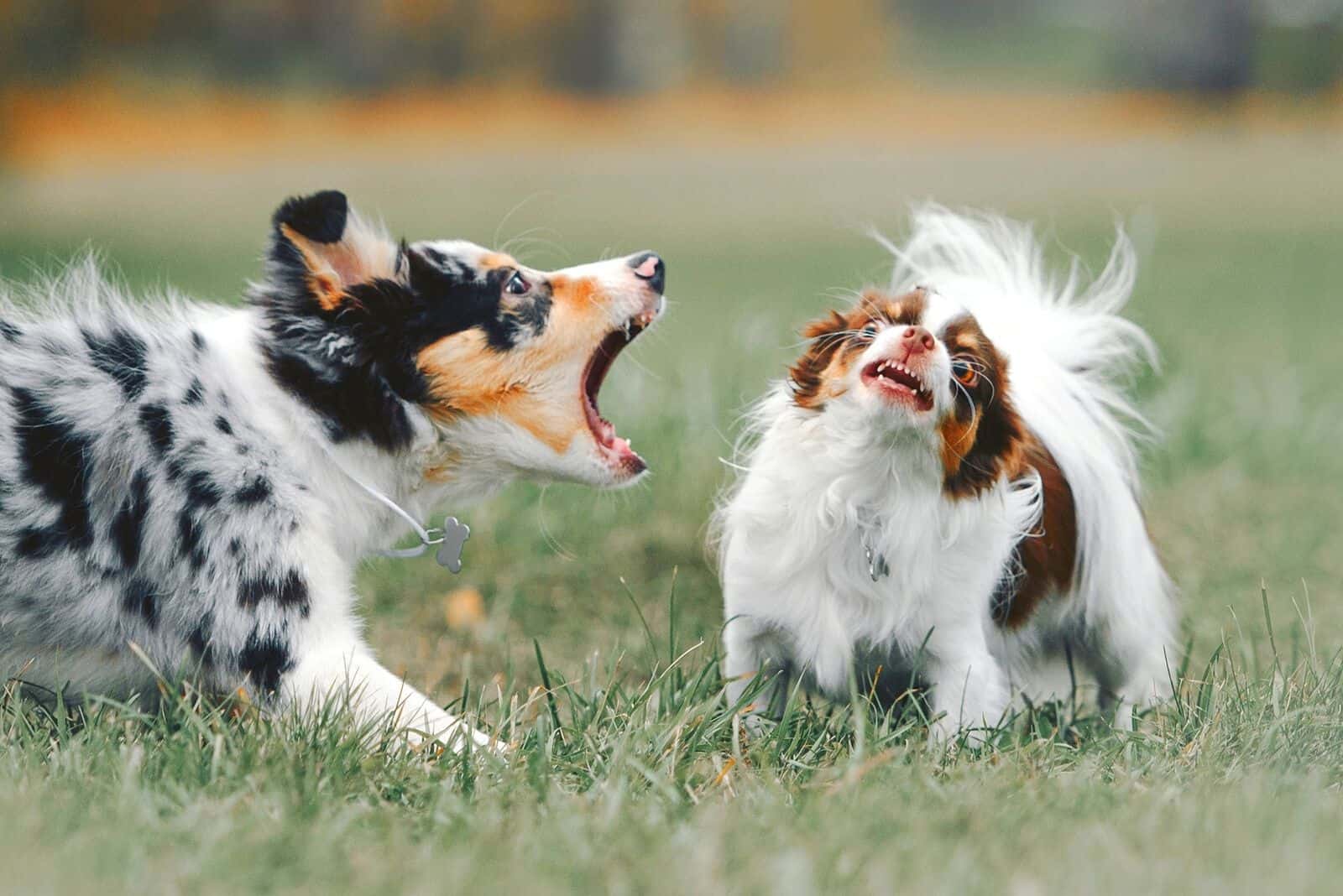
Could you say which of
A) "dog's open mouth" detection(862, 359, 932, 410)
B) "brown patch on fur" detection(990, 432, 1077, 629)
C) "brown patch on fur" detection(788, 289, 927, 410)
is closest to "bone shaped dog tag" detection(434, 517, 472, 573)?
"brown patch on fur" detection(788, 289, 927, 410)

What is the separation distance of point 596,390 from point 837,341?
54 cm

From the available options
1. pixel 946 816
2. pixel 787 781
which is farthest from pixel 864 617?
pixel 946 816

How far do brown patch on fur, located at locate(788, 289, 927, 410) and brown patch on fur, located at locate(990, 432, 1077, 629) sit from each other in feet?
1.58

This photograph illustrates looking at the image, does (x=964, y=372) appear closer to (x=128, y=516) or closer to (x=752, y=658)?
(x=752, y=658)

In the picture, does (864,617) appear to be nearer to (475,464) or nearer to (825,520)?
(825,520)

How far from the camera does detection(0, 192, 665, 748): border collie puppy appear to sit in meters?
2.83

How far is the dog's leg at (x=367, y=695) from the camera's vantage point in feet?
9.05

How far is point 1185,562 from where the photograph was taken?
4891 mm

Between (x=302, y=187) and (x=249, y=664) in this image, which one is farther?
(x=302, y=187)

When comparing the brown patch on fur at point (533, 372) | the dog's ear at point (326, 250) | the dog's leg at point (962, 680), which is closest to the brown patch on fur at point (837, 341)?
the brown patch on fur at point (533, 372)

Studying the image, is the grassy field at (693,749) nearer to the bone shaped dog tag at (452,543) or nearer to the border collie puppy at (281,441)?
the border collie puppy at (281,441)

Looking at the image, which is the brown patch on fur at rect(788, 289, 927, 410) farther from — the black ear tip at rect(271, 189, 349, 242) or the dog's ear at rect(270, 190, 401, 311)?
the black ear tip at rect(271, 189, 349, 242)

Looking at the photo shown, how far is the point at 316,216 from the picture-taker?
2977 millimetres

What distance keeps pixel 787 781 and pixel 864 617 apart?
50 cm
